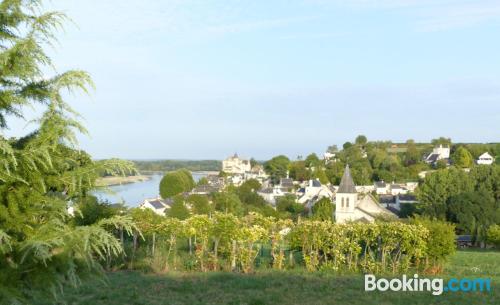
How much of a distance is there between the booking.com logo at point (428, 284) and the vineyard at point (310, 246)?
1809 mm

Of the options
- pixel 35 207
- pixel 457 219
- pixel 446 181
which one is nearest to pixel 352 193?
pixel 457 219

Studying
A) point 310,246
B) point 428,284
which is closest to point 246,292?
point 428,284

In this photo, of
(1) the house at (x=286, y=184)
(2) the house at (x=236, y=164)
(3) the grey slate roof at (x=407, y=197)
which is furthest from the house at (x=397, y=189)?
(2) the house at (x=236, y=164)

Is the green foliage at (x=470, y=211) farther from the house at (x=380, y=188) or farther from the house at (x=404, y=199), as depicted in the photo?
the house at (x=380, y=188)

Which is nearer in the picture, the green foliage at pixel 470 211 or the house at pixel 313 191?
the green foliage at pixel 470 211

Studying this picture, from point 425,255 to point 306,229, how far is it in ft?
10.5

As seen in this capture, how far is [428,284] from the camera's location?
10.2 meters

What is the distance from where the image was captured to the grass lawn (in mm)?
8445

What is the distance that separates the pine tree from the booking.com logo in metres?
7.21

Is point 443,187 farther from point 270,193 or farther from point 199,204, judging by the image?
point 270,193

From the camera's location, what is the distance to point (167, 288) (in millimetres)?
9484

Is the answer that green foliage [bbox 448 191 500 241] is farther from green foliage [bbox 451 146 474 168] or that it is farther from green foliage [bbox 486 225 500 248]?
green foliage [bbox 451 146 474 168]

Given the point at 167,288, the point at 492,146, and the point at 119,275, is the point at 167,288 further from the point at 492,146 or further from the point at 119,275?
the point at 492,146

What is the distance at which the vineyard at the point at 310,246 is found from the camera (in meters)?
12.6
